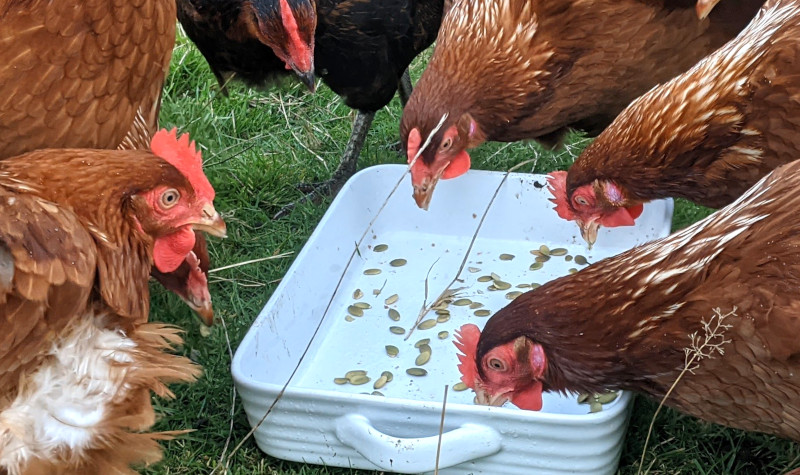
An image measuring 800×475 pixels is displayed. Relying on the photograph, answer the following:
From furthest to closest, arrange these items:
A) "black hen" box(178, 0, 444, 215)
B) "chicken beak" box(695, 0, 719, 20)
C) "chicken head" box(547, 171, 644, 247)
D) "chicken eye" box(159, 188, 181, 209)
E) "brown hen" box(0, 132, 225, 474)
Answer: "black hen" box(178, 0, 444, 215), "chicken head" box(547, 171, 644, 247), "chicken beak" box(695, 0, 719, 20), "chicken eye" box(159, 188, 181, 209), "brown hen" box(0, 132, 225, 474)

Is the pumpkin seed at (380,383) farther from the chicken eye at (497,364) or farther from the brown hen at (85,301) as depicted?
the brown hen at (85,301)

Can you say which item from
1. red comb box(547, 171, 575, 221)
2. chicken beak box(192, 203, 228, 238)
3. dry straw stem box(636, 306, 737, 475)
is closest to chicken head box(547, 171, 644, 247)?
red comb box(547, 171, 575, 221)

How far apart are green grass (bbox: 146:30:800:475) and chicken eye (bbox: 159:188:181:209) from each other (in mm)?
623

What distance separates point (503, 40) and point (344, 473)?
1244mm

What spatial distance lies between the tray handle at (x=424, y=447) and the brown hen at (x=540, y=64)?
919mm

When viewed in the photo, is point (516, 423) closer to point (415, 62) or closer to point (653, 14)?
point (653, 14)

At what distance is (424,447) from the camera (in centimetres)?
181

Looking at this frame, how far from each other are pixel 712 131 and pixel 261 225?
5.06ft

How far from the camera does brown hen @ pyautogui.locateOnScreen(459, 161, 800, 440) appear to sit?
157cm

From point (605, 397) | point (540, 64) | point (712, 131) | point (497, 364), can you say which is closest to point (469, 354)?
point (497, 364)

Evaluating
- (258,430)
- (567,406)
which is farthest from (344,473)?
(567,406)

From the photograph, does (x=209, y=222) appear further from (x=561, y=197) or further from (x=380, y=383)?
(x=561, y=197)

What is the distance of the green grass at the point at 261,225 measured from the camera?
2031mm

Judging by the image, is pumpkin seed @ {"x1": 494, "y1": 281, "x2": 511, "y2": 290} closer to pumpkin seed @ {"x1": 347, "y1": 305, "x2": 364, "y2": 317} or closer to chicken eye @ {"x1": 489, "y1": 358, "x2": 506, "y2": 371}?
pumpkin seed @ {"x1": 347, "y1": 305, "x2": 364, "y2": 317}
